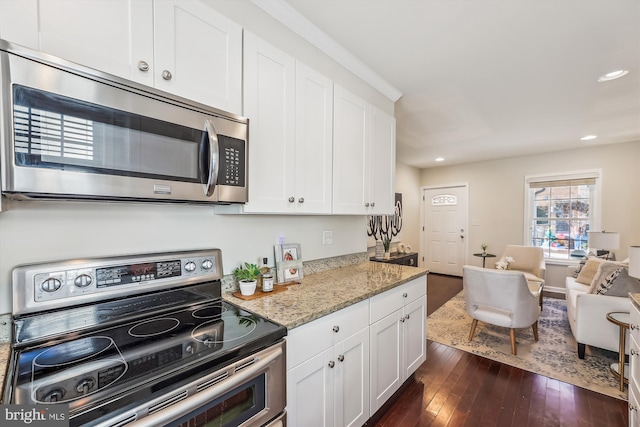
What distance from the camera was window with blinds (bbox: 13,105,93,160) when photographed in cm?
79

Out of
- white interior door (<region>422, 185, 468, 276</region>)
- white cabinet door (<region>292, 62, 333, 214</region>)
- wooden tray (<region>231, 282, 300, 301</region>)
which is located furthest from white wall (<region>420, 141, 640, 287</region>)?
wooden tray (<region>231, 282, 300, 301</region>)

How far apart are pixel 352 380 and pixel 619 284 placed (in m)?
2.64

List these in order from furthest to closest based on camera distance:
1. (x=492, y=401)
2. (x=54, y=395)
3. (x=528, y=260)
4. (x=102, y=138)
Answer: (x=528, y=260) → (x=492, y=401) → (x=102, y=138) → (x=54, y=395)

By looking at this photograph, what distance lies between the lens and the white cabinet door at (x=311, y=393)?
3.84 ft

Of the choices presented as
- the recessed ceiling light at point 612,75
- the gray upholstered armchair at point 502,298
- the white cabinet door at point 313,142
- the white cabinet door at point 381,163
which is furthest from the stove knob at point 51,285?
the recessed ceiling light at point 612,75

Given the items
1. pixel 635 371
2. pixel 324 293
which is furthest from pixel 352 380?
pixel 635 371

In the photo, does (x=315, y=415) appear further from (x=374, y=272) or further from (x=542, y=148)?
(x=542, y=148)

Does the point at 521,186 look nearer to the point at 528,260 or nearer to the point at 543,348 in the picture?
the point at 528,260

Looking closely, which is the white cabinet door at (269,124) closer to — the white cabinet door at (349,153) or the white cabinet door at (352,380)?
the white cabinet door at (349,153)

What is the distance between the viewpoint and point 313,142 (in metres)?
1.74

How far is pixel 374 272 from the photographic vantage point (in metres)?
2.13

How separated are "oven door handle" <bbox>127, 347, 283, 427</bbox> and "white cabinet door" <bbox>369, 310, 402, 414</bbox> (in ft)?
2.70

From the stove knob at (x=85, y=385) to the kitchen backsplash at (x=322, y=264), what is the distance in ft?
2.54

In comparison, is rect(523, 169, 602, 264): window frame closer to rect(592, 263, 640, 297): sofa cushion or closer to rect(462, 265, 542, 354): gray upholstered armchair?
rect(592, 263, 640, 297): sofa cushion
